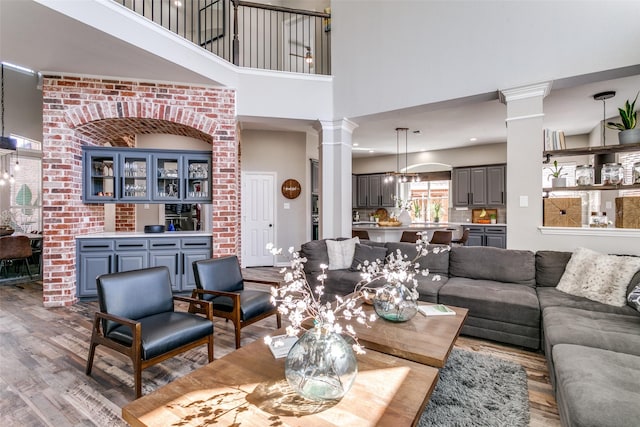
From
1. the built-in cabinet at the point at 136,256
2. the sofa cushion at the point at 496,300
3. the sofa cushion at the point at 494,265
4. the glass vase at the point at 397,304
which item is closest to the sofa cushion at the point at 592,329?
the sofa cushion at the point at 496,300

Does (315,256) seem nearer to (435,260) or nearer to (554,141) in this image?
(435,260)

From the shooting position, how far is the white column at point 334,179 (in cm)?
523

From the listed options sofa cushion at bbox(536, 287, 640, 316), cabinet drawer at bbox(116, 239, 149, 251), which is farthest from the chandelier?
cabinet drawer at bbox(116, 239, 149, 251)

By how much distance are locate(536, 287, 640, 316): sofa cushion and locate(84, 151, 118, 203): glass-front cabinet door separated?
5.46 metres

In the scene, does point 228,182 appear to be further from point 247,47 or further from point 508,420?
point 508,420

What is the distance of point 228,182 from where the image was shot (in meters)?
4.72

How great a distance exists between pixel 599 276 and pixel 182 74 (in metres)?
5.23

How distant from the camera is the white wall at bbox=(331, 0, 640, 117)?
3393 millimetres

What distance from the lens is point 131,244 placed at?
443cm

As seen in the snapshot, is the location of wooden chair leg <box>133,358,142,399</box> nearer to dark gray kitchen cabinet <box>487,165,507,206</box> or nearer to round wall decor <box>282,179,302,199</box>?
round wall decor <box>282,179,302,199</box>

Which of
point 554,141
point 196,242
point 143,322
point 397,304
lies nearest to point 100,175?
point 196,242

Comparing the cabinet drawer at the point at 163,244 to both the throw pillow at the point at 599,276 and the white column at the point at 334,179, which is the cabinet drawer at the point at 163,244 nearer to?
the white column at the point at 334,179

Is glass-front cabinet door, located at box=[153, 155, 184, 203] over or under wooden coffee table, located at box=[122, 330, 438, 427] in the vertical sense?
over

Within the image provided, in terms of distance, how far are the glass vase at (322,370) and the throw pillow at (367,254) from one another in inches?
105
